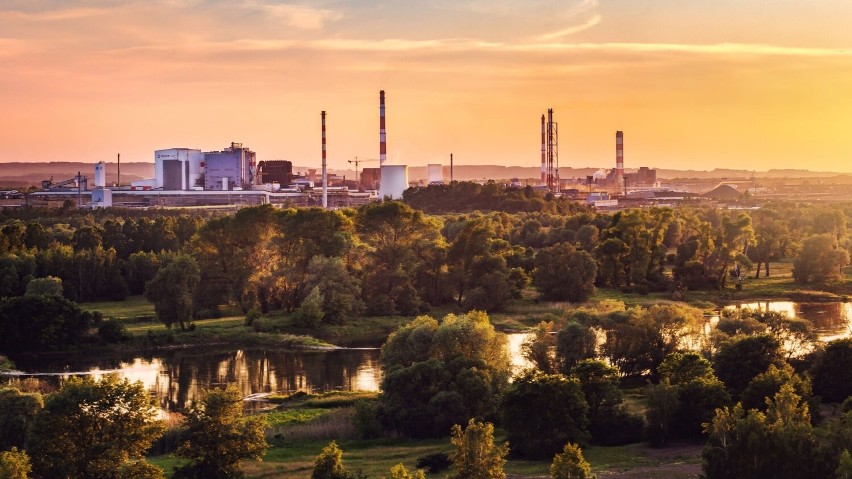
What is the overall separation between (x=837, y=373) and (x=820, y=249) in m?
42.8

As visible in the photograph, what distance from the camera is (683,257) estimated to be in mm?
81000

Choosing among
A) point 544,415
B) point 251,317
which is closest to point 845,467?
point 544,415

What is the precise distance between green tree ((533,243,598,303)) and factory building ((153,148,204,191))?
95183 mm

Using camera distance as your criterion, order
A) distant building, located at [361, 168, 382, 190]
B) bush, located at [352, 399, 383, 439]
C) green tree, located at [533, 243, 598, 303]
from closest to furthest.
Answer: bush, located at [352, 399, 383, 439] → green tree, located at [533, 243, 598, 303] → distant building, located at [361, 168, 382, 190]

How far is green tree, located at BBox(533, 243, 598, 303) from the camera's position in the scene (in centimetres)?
7225

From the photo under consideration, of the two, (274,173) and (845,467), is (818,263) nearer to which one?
(845,467)

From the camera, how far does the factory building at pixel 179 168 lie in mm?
159125

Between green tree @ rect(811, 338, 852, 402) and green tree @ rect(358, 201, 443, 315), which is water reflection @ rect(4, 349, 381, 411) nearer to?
green tree @ rect(358, 201, 443, 315)

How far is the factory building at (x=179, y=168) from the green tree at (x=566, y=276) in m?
95.2

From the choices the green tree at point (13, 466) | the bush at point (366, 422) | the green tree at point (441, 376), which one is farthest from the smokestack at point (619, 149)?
the green tree at point (13, 466)

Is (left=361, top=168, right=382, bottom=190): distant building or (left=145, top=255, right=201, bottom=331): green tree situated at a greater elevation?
(left=361, top=168, right=382, bottom=190): distant building

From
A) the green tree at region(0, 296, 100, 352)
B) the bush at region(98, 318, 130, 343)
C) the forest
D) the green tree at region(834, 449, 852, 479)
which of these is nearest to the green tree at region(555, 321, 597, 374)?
the forest

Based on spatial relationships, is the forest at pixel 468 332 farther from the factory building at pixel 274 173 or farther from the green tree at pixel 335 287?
the factory building at pixel 274 173

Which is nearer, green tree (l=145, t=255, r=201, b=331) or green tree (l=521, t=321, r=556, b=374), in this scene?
green tree (l=521, t=321, r=556, b=374)
